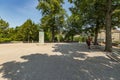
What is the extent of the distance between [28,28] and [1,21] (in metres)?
9.81

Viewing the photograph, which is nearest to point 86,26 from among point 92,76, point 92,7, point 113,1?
point 92,7

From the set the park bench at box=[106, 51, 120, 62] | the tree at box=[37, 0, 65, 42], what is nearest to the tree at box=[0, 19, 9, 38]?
the tree at box=[37, 0, 65, 42]

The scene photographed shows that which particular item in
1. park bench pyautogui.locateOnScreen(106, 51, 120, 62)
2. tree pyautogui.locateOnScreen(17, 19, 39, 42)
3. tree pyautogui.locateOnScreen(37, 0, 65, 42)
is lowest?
park bench pyautogui.locateOnScreen(106, 51, 120, 62)

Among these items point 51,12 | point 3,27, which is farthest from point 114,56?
point 3,27

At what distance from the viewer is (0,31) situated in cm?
6150

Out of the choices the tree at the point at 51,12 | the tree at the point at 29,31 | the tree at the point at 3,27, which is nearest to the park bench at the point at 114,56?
the tree at the point at 51,12

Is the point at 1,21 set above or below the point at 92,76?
above

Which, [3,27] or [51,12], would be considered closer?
[51,12]

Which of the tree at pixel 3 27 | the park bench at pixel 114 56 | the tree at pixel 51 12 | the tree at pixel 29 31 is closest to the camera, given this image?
the park bench at pixel 114 56

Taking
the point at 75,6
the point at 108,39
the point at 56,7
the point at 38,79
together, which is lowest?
the point at 38,79

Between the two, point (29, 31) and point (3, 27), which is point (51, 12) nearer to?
point (29, 31)

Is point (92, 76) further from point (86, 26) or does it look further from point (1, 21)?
point (1, 21)

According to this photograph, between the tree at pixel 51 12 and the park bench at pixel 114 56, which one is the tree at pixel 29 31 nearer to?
the tree at pixel 51 12

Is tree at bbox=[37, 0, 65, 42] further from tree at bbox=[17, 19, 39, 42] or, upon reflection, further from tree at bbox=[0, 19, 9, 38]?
Answer: tree at bbox=[0, 19, 9, 38]
